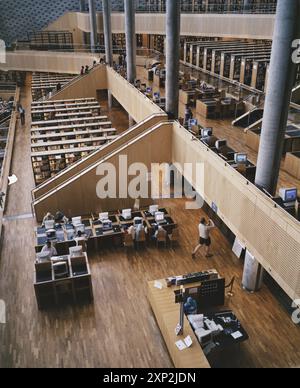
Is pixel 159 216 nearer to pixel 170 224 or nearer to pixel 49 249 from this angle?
pixel 170 224

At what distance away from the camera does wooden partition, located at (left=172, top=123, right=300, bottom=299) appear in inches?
256

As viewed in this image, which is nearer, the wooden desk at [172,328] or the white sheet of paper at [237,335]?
the wooden desk at [172,328]

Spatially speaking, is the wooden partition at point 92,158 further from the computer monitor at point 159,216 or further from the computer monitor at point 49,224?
the computer monitor at point 159,216

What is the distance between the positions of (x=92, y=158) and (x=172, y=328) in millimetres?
7492

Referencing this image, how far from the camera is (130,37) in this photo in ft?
59.8

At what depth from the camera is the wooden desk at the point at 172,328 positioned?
6582 millimetres

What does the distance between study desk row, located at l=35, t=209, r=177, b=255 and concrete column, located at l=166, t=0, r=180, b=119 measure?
13.4 ft

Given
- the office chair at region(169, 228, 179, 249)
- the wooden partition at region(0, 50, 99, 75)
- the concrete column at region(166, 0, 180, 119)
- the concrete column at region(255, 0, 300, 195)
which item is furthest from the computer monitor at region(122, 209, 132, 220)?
the wooden partition at region(0, 50, 99, 75)

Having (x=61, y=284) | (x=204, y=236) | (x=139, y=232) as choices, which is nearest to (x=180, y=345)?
(x=61, y=284)

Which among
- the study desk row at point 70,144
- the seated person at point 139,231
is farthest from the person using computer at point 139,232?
the study desk row at point 70,144

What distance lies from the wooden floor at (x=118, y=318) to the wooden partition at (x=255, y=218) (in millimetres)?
1578

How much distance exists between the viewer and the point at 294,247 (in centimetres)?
635

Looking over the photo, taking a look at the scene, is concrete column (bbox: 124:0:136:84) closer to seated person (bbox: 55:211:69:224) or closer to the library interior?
the library interior

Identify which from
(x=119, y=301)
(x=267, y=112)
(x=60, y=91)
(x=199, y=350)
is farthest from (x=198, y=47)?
(x=199, y=350)
